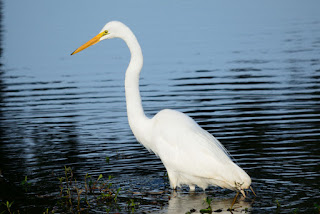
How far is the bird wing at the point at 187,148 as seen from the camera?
334 inches

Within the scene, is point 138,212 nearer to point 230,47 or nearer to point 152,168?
point 152,168

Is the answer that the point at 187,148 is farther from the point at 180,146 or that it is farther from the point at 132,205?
the point at 132,205

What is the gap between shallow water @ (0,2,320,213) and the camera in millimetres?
9250

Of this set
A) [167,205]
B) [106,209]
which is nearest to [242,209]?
[167,205]

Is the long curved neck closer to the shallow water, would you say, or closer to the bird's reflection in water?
the shallow water

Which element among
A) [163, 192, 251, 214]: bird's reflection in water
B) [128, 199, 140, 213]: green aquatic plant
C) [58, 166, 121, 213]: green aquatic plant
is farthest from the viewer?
[58, 166, 121, 213]: green aquatic plant

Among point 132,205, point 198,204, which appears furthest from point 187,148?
point 132,205

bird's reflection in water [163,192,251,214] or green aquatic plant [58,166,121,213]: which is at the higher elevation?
green aquatic plant [58,166,121,213]

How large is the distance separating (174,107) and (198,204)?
5921mm

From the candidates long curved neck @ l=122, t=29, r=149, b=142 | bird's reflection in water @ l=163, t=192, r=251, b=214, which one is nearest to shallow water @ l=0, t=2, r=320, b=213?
bird's reflection in water @ l=163, t=192, r=251, b=214

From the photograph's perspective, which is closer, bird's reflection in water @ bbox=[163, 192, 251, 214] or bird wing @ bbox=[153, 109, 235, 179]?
bird's reflection in water @ bbox=[163, 192, 251, 214]

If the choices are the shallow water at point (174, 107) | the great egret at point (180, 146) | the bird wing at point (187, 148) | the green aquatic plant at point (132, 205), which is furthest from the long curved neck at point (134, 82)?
the green aquatic plant at point (132, 205)

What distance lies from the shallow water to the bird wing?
1.47 feet

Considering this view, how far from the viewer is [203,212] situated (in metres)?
7.88
